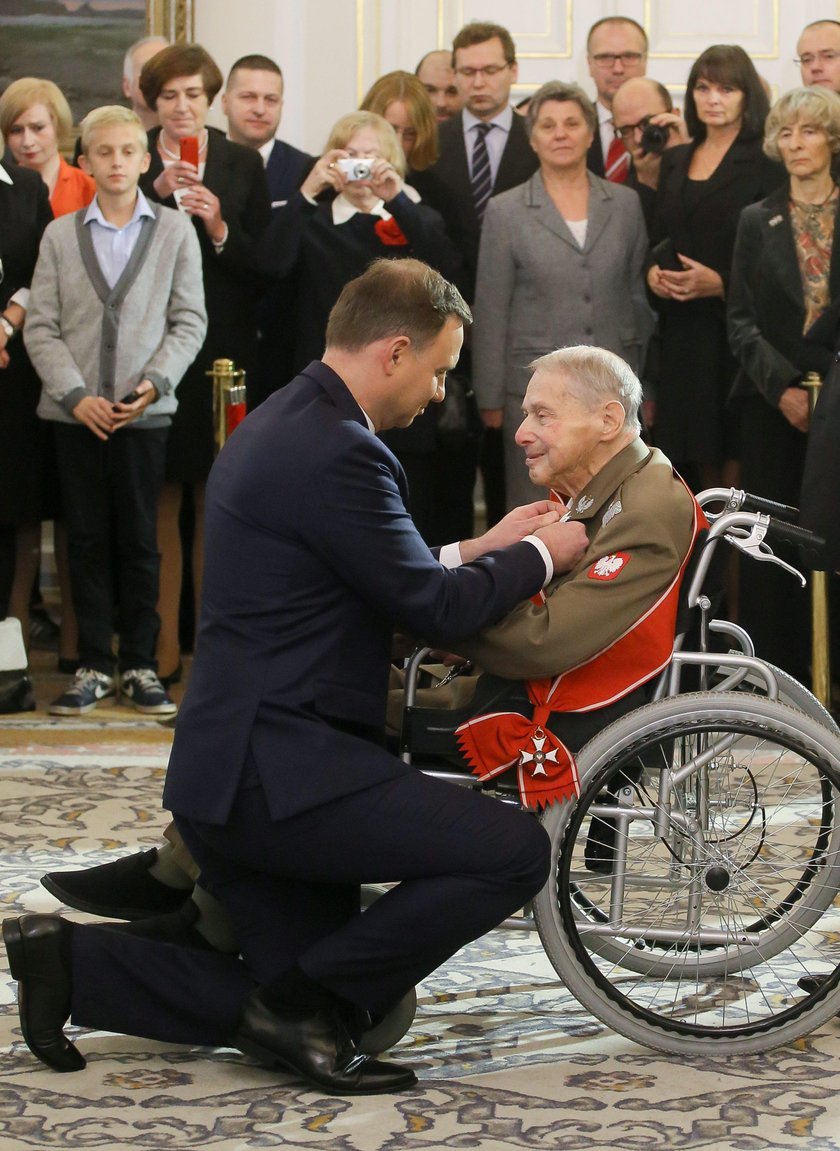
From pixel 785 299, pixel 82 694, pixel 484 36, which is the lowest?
pixel 82 694

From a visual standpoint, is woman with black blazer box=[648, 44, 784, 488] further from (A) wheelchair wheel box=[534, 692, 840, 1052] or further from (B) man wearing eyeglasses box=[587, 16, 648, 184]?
(A) wheelchair wheel box=[534, 692, 840, 1052]

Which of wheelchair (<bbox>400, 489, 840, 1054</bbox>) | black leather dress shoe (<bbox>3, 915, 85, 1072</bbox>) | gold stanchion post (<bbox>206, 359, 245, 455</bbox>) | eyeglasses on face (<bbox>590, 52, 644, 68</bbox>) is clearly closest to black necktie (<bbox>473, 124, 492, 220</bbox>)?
eyeglasses on face (<bbox>590, 52, 644, 68</bbox>)

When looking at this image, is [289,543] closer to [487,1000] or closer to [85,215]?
[487,1000]

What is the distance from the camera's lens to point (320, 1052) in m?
2.64

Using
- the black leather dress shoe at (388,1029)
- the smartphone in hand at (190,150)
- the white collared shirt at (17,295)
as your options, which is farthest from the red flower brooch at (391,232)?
the black leather dress shoe at (388,1029)

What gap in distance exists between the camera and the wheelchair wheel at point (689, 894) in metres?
2.72

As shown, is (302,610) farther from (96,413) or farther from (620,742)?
(96,413)

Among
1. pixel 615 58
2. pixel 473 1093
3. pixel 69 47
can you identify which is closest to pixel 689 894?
pixel 473 1093

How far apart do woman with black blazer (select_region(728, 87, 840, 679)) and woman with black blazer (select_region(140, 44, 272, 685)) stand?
151cm

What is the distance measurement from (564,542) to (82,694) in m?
2.74

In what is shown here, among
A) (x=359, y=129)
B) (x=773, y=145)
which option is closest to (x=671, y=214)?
(x=773, y=145)

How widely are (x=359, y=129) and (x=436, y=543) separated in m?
1.33

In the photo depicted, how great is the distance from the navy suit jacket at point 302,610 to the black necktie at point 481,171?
3146 mm

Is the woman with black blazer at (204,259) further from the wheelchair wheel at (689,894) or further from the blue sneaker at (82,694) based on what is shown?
the wheelchair wheel at (689,894)
